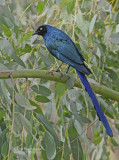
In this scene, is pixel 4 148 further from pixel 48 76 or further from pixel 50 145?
pixel 48 76

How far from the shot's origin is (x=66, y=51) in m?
2.04

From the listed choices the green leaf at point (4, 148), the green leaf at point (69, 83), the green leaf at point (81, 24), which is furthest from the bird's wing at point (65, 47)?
the green leaf at point (4, 148)

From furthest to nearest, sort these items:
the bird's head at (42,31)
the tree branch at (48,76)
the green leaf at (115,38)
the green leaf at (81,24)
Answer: the bird's head at (42,31)
the green leaf at (115,38)
the green leaf at (81,24)
the tree branch at (48,76)

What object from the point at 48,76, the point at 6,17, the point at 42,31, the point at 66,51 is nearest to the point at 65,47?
the point at 66,51

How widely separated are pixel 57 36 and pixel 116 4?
0.35 m

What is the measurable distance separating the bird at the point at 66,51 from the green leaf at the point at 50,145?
0.25 meters

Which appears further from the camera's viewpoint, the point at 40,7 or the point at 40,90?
the point at 40,7

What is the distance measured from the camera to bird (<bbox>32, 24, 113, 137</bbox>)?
1745 mm

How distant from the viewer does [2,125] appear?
5.76ft

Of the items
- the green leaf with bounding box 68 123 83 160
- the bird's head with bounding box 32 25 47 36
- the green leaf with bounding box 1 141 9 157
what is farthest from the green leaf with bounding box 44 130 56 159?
the bird's head with bounding box 32 25 47 36

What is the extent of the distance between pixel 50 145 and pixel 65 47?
0.66m

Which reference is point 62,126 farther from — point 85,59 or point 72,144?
point 85,59

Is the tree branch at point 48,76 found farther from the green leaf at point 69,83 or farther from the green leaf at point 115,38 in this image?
the green leaf at point 115,38

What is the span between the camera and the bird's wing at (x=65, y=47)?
196cm
